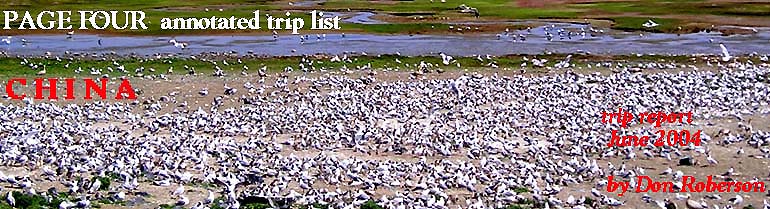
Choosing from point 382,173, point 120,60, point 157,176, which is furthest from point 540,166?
point 120,60

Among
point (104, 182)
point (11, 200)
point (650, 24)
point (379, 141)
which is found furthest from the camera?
point (650, 24)

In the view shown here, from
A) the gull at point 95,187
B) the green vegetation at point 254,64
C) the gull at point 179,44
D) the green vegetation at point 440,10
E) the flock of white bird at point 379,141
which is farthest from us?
the green vegetation at point 440,10

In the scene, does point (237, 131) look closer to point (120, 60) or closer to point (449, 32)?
point (120, 60)

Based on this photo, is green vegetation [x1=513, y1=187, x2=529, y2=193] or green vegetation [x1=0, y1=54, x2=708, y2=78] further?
green vegetation [x1=0, y1=54, x2=708, y2=78]

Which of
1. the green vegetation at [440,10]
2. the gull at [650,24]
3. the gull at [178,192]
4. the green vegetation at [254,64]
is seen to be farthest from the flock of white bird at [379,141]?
the green vegetation at [440,10]

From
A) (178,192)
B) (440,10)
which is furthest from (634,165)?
(440,10)

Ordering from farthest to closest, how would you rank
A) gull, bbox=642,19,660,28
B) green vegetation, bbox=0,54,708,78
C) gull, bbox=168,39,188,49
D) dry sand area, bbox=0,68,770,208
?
gull, bbox=642,19,660,28 → gull, bbox=168,39,188,49 → green vegetation, bbox=0,54,708,78 → dry sand area, bbox=0,68,770,208

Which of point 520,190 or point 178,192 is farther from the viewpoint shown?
point 520,190

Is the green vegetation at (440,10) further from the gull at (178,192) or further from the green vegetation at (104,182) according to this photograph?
the gull at (178,192)

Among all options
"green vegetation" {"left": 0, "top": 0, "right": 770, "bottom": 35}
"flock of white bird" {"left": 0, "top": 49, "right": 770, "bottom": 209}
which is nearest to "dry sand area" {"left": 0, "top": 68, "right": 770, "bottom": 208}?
"flock of white bird" {"left": 0, "top": 49, "right": 770, "bottom": 209}

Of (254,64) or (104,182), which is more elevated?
(104,182)

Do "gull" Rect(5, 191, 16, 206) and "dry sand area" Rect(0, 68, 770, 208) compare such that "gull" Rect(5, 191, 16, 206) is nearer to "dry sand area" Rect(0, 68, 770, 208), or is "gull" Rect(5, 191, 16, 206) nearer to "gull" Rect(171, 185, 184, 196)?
"dry sand area" Rect(0, 68, 770, 208)

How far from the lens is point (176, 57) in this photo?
34.2 meters

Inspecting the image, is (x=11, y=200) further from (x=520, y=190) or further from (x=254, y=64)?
(x=254, y=64)
